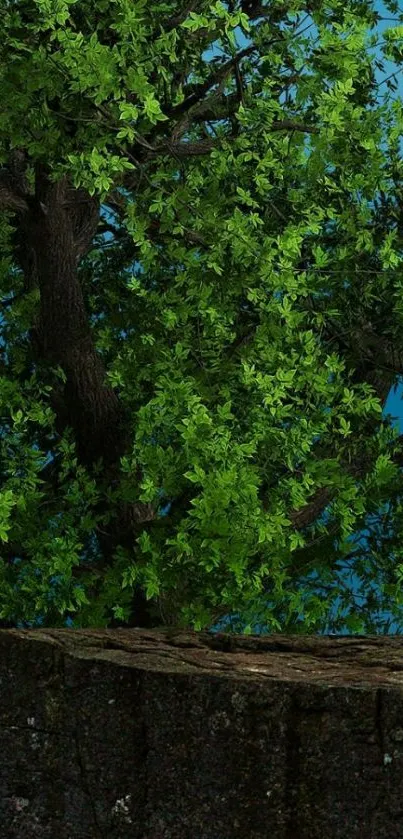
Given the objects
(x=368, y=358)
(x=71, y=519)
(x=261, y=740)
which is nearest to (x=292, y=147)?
(x=368, y=358)

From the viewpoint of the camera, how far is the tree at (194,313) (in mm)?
11414

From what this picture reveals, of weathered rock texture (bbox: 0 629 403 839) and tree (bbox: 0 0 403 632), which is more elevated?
tree (bbox: 0 0 403 632)

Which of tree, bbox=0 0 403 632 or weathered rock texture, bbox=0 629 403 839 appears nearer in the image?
weathered rock texture, bbox=0 629 403 839

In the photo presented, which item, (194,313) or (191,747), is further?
(194,313)

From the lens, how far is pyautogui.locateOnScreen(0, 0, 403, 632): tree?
37.4 ft

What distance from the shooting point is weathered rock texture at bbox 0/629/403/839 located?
6.50 m

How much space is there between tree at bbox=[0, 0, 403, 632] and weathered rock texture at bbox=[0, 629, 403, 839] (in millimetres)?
4548

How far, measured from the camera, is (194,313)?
12.7 meters

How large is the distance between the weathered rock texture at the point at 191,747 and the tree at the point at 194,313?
4.55 m

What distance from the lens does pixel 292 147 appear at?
13242 millimetres

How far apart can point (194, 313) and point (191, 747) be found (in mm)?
6532

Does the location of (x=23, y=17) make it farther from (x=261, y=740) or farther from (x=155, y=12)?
(x=261, y=740)

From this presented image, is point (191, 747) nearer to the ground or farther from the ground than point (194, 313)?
nearer to the ground

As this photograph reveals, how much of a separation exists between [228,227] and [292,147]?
5.88 feet
